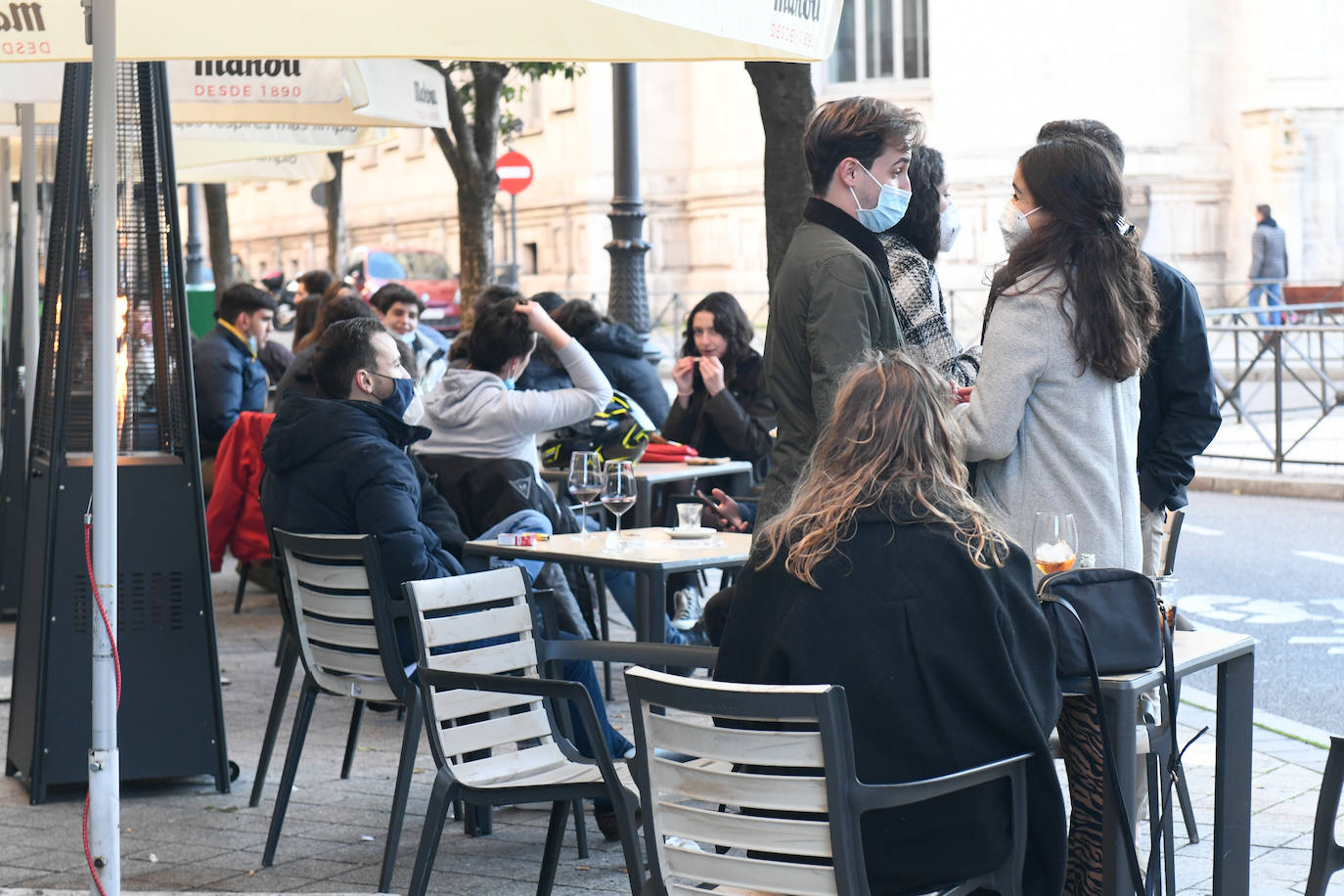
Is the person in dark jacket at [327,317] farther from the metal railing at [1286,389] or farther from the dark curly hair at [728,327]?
the metal railing at [1286,389]

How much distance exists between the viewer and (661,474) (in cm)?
833

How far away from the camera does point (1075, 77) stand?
98.6ft

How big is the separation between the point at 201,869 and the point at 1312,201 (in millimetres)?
27235

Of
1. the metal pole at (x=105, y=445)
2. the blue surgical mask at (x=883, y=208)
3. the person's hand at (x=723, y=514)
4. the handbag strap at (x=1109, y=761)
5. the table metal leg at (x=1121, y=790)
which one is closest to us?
the handbag strap at (x=1109, y=761)

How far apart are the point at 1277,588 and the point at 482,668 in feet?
21.7

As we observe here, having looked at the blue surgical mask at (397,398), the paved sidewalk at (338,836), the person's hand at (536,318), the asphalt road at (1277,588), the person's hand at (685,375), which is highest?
the person's hand at (536,318)

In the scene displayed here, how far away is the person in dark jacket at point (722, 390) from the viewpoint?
8.77 meters

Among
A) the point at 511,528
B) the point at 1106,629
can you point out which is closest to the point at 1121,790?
the point at 1106,629

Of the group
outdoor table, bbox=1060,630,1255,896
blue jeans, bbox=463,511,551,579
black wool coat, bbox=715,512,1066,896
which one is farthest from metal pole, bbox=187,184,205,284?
black wool coat, bbox=715,512,1066,896

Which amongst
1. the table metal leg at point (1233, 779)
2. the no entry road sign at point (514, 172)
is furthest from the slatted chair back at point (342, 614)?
the no entry road sign at point (514, 172)

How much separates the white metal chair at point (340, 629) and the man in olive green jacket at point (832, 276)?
1.19 m

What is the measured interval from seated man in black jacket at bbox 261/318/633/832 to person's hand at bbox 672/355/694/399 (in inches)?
104

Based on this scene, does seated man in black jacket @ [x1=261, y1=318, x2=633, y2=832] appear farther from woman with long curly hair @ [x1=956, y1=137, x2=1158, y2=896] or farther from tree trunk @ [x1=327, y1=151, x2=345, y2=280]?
tree trunk @ [x1=327, y1=151, x2=345, y2=280]

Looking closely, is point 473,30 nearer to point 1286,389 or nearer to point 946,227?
point 946,227
